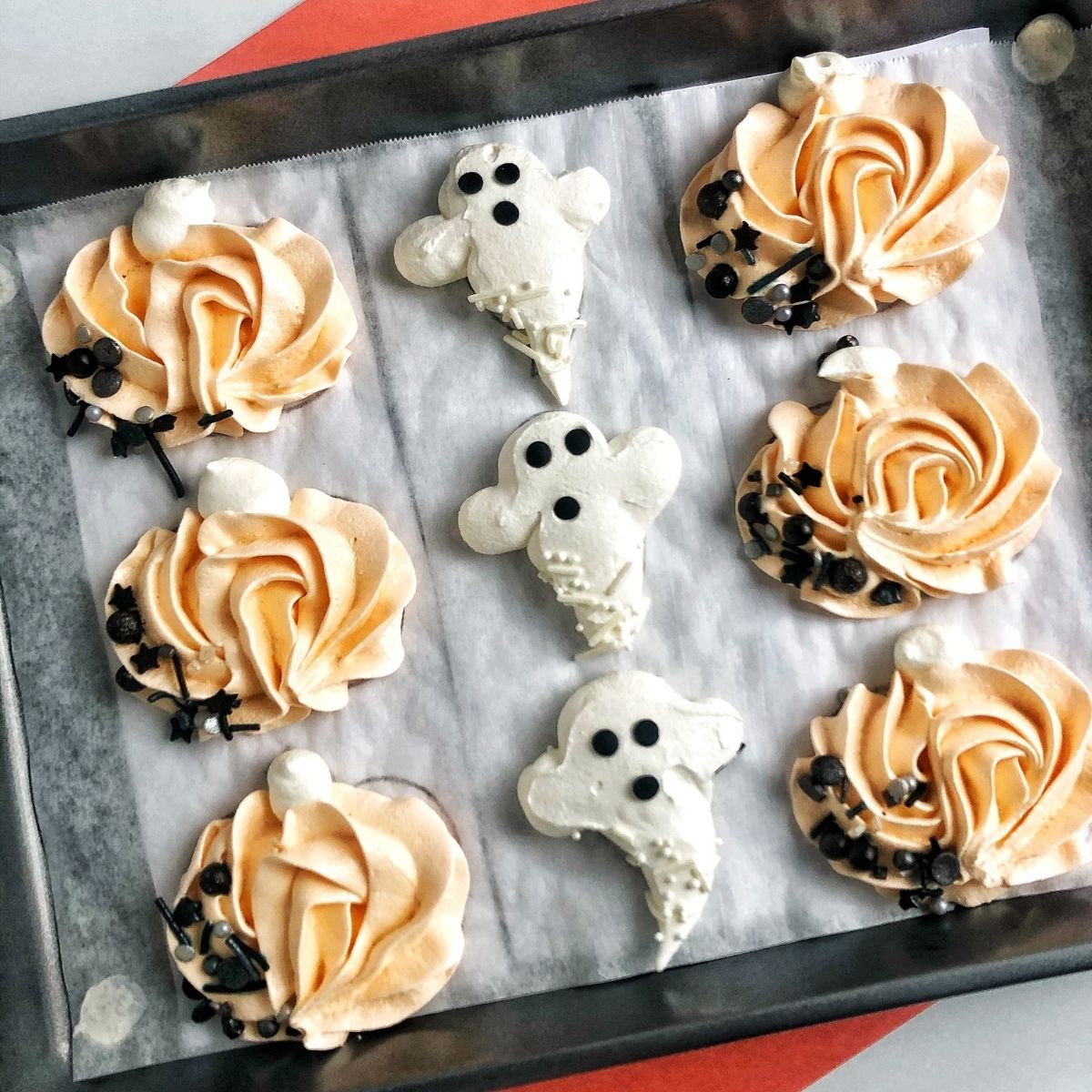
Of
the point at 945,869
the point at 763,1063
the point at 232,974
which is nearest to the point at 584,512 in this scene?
the point at 945,869

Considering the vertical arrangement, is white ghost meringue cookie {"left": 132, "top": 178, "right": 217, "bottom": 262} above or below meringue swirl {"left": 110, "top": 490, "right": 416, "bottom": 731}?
above

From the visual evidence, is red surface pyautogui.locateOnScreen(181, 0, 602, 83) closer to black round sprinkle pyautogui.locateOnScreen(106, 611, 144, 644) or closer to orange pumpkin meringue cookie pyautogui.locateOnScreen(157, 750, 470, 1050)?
black round sprinkle pyautogui.locateOnScreen(106, 611, 144, 644)

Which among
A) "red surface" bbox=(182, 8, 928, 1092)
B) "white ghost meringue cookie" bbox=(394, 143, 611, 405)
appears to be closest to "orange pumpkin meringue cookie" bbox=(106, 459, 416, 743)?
"white ghost meringue cookie" bbox=(394, 143, 611, 405)

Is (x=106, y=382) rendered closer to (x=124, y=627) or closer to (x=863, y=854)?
(x=124, y=627)

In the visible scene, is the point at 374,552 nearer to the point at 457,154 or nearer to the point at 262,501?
the point at 262,501

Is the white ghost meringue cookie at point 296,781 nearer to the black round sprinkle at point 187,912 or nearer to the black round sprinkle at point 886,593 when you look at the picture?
the black round sprinkle at point 187,912

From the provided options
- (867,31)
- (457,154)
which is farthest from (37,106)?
(867,31)
